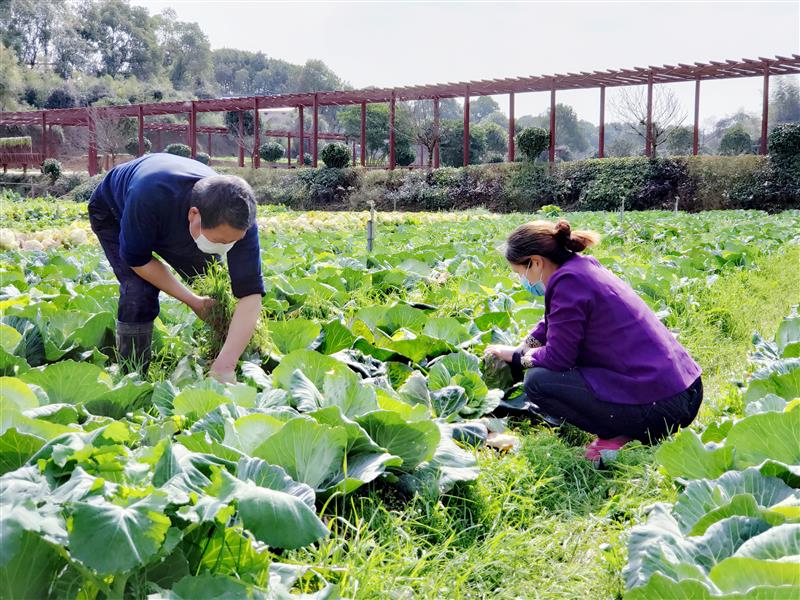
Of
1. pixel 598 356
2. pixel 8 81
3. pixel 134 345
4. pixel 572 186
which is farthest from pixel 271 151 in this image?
pixel 598 356

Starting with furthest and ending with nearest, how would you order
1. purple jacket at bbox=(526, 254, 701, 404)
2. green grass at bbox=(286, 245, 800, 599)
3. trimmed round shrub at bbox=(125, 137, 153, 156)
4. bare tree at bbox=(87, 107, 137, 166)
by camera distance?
trimmed round shrub at bbox=(125, 137, 153, 156)
bare tree at bbox=(87, 107, 137, 166)
purple jacket at bbox=(526, 254, 701, 404)
green grass at bbox=(286, 245, 800, 599)

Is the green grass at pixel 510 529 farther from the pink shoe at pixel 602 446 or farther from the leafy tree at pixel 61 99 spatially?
→ the leafy tree at pixel 61 99

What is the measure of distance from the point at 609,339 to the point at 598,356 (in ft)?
0.32

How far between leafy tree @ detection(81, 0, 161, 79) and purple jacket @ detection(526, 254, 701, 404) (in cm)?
8271

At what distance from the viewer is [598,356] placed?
3.05 meters

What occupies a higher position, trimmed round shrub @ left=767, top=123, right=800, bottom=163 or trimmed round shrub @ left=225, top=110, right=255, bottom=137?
trimmed round shrub @ left=225, top=110, right=255, bottom=137

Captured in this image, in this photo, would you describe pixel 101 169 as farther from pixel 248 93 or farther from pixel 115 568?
pixel 248 93

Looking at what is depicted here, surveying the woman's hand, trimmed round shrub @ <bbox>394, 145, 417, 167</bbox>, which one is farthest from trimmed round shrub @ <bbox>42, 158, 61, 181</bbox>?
the woman's hand

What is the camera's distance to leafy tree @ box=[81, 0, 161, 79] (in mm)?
76938

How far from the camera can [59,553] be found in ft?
4.81

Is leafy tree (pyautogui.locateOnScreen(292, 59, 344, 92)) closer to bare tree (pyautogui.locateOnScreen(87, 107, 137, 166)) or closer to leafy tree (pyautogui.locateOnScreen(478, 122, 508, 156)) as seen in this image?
leafy tree (pyautogui.locateOnScreen(478, 122, 508, 156))

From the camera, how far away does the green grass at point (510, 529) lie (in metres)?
2.00

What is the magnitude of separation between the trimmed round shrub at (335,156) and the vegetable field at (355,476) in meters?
22.0

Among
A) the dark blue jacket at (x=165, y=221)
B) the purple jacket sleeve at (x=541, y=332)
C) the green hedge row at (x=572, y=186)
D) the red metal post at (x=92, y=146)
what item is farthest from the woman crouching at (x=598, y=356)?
the red metal post at (x=92, y=146)
